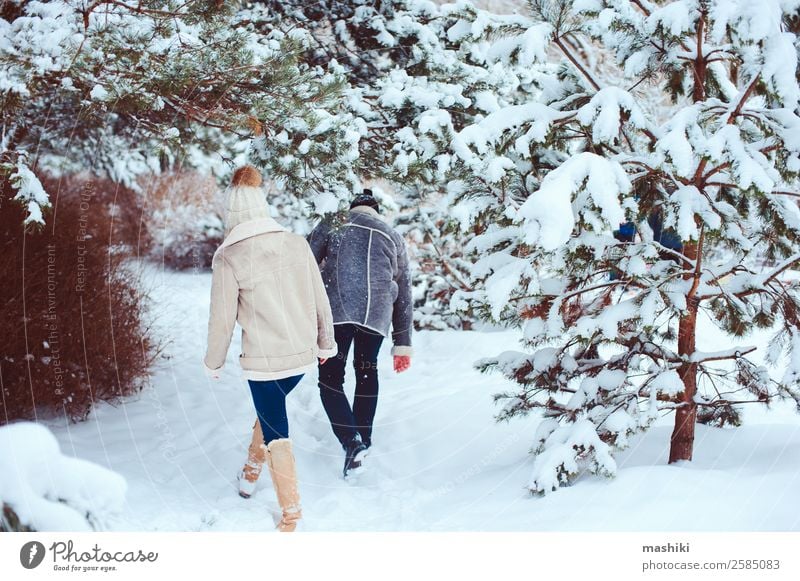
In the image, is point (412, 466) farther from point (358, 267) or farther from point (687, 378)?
point (687, 378)

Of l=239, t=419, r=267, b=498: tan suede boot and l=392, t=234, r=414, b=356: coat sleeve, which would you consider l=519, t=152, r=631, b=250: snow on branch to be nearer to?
l=392, t=234, r=414, b=356: coat sleeve

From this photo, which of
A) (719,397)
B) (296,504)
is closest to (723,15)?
(719,397)

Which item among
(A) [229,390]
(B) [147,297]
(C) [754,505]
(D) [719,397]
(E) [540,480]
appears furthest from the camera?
(A) [229,390]

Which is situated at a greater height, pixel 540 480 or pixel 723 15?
pixel 723 15

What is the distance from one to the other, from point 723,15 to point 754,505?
1.62 m

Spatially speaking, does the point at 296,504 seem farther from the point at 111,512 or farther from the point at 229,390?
the point at 229,390

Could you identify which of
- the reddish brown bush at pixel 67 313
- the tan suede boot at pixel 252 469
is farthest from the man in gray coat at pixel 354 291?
the reddish brown bush at pixel 67 313

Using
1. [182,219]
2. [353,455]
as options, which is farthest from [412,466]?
[182,219]

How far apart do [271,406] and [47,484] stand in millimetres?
856

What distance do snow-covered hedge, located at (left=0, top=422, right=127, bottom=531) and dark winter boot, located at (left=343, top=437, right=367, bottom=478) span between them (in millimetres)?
1337

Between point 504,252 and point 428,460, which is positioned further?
point 428,460

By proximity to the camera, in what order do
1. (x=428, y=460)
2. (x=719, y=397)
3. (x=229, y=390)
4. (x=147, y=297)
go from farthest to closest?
(x=229, y=390) < (x=147, y=297) < (x=428, y=460) < (x=719, y=397)

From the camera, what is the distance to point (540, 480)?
2406mm

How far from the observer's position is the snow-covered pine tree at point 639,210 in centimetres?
196
